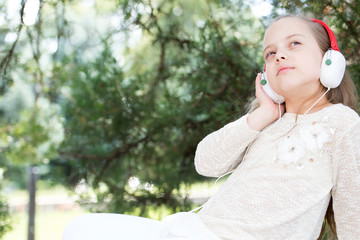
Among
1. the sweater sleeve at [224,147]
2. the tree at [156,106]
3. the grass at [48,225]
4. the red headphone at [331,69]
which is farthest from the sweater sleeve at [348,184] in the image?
the grass at [48,225]

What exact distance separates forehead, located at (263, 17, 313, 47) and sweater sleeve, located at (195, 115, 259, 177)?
0.25 meters

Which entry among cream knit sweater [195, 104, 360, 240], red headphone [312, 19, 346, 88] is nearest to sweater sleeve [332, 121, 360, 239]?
cream knit sweater [195, 104, 360, 240]

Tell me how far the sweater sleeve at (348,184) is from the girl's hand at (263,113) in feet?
0.79

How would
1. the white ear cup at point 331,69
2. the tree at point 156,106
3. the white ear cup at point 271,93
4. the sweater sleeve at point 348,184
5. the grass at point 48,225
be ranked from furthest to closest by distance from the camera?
the grass at point 48,225 < the tree at point 156,106 < the white ear cup at point 271,93 < the white ear cup at point 331,69 < the sweater sleeve at point 348,184

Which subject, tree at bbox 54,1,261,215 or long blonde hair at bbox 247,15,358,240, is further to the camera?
tree at bbox 54,1,261,215

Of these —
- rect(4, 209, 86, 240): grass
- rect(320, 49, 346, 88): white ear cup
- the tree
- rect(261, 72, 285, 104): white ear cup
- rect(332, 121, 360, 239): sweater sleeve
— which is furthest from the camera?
rect(4, 209, 86, 240): grass

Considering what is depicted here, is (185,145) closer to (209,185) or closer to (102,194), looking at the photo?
(209,185)

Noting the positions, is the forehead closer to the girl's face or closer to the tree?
the girl's face

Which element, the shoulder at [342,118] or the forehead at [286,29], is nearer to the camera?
the shoulder at [342,118]

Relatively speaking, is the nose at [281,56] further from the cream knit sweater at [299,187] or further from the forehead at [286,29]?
the cream knit sweater at [299,187]

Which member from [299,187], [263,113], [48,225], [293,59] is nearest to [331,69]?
[293,59]

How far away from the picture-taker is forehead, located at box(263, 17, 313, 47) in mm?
1241

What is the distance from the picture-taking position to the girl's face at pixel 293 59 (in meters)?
1.20

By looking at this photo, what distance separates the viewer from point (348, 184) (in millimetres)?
1086
